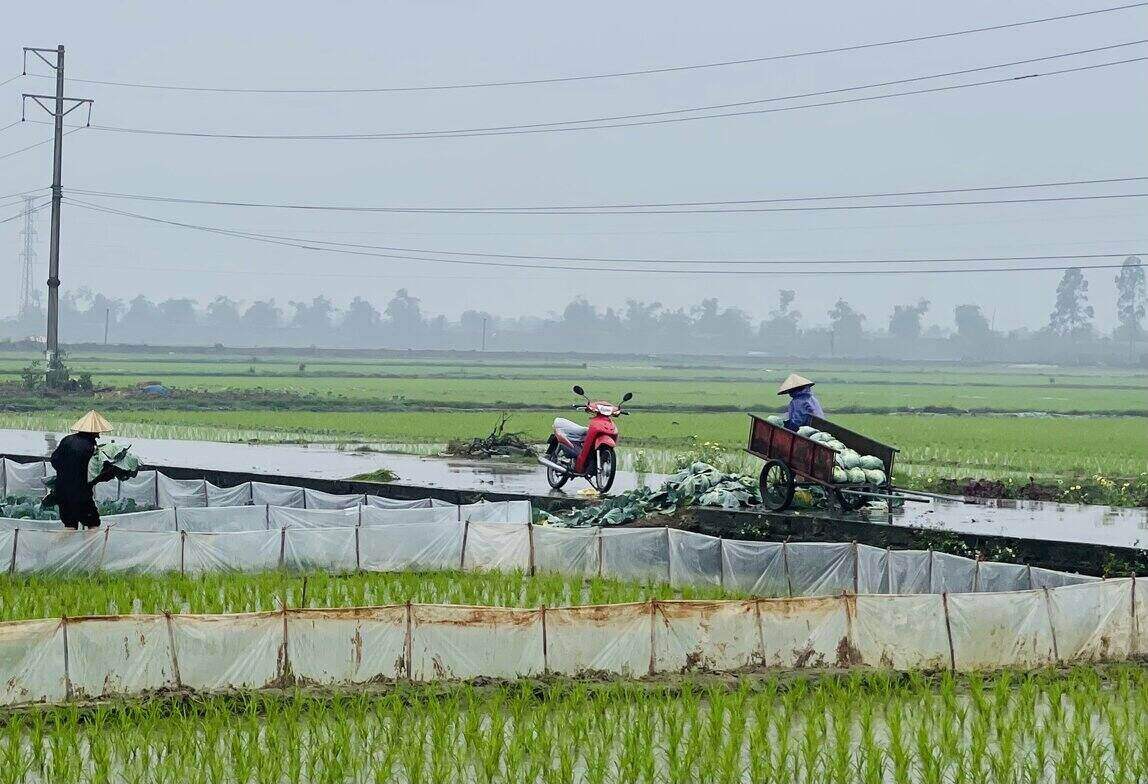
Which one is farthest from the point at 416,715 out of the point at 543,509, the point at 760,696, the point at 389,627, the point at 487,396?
the point at 487,396

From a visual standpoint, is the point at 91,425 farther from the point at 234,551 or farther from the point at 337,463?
the point at 337,463

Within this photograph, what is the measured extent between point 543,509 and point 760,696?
34.6 ft

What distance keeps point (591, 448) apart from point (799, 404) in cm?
462

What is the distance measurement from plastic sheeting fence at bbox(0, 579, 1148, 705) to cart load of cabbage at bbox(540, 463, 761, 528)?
7067 mm

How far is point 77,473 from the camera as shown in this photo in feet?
48.8

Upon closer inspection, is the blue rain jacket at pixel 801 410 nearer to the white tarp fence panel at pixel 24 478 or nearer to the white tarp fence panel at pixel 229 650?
Answer: the white tarp fence panel at pixel 229 650

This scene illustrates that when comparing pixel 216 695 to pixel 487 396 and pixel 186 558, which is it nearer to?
pixel 186 558

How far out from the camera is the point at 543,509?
20.1 m

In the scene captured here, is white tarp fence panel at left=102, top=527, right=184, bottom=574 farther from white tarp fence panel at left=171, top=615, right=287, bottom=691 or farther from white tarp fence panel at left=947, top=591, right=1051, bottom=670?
white tarp fence panel at left=947, top=591, right=1051, bottom=670

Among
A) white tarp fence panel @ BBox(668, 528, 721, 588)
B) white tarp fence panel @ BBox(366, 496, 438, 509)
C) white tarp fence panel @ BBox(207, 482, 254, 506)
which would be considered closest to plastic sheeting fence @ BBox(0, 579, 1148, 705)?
white tarp fence panel @ BBox(668, 528, 721, 588)

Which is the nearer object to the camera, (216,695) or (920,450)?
(216,695)

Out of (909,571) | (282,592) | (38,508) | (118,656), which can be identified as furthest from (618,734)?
(38,508)

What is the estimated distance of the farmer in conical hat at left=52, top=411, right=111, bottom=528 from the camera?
584 inches

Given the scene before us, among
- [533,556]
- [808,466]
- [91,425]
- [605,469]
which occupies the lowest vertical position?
[533,556]
